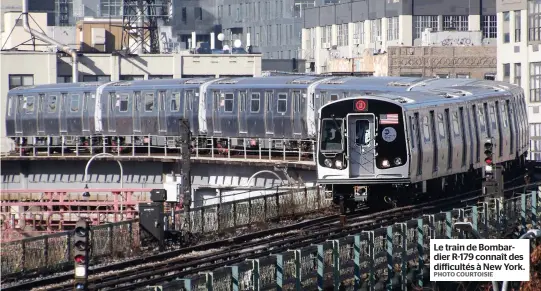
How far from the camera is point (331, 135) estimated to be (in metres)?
33.6

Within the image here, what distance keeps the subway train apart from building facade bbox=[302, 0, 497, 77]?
2358 cm

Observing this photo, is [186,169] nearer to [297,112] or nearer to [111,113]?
[297,112]

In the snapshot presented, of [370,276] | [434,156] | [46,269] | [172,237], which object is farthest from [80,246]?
[434,156]

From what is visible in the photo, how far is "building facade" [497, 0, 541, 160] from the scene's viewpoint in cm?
6494

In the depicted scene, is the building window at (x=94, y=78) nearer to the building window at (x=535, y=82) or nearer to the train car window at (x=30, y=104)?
the train car window at (x=30, y=104)

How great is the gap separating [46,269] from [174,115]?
28.8 metres

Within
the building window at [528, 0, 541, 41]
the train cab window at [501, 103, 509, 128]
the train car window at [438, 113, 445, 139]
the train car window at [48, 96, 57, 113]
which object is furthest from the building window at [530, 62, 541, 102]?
the train car window at [438, 113, 445, 139]

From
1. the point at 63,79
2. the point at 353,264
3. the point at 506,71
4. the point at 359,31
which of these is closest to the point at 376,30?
the point at 359,31

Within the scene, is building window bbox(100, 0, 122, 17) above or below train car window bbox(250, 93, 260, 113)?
above

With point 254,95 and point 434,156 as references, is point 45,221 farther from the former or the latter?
point 434,156

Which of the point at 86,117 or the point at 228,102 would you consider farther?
the point at 86,117

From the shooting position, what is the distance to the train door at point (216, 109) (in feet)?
174

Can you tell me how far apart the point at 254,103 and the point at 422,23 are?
3587cm

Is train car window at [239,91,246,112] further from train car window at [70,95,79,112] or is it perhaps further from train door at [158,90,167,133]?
train car window at [70,95,79,112]
